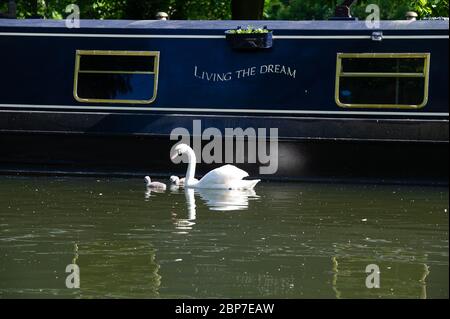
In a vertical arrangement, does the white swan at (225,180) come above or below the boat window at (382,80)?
below

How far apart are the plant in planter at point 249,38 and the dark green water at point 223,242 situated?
2.13 m

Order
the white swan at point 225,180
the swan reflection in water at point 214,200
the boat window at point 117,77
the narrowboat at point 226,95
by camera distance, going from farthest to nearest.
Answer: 1. the boat window at point 117,77
2. the narrowboat at point 226,95
3. the white swan at point 225,180
4. the swan reflection in water at point 214,200

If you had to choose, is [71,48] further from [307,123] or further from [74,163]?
[307,123]

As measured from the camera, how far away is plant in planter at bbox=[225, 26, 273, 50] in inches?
588

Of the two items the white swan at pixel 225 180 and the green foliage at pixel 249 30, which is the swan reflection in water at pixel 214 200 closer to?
the white swan at pixel 225 180

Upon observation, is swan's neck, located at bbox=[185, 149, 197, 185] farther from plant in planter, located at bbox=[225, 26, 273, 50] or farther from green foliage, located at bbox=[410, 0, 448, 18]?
green foliage, located at bbox=[410, 0, 448, 18]

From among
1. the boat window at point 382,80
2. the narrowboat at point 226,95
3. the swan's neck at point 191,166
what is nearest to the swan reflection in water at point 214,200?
the swan's neck at point 191,166

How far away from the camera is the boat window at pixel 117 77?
50.3 ft

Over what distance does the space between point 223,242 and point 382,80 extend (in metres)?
5.80

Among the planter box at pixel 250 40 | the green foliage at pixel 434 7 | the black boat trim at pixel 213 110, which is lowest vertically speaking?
the black boat trim at pixel 213 110

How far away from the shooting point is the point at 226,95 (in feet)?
49.6

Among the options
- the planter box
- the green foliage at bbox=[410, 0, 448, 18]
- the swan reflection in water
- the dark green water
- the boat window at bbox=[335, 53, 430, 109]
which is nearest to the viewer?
the dark green water

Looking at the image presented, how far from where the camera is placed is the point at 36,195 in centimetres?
1267

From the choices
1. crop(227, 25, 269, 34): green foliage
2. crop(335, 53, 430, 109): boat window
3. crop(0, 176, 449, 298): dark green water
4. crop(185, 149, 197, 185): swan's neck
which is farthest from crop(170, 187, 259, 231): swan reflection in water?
crop(227, 25, 269, 34): green foliage
